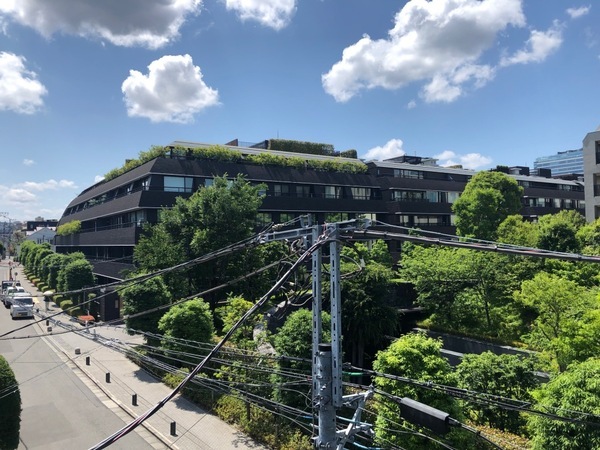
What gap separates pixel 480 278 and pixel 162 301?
18.6 meters

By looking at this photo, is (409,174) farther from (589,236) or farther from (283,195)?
(589,236)

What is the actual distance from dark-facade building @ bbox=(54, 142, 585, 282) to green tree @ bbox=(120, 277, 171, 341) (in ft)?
34.8

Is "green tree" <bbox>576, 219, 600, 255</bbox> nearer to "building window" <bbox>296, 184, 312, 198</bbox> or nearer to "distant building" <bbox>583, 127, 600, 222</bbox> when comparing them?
"distant building" <bbox>583, 127, 600, 222</bbox>

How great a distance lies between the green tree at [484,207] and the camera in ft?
144

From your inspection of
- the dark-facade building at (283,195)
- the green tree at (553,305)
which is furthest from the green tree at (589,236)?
the dark-facade building at (283,195)

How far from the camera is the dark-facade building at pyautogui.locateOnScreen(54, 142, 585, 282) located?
128 ft

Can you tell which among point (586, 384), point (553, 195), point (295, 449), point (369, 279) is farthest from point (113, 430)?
point (553, 195)

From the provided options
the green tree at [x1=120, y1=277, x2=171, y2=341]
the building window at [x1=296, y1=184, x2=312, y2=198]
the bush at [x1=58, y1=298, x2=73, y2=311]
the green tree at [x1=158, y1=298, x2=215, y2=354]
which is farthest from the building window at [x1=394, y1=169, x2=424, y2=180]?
the green tree at [x1=158, y1=298, x2=215, y2=354]

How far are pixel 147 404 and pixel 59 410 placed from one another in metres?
3.69

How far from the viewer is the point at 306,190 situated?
47156 millimetres

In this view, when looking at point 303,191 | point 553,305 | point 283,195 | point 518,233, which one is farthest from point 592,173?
point 283,195

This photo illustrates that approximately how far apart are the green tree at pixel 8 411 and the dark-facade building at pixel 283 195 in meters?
21.3

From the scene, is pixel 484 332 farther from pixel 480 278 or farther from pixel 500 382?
pixel 500 382

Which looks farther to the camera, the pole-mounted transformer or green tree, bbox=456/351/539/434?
green tree, bbox=456/351/539/434
